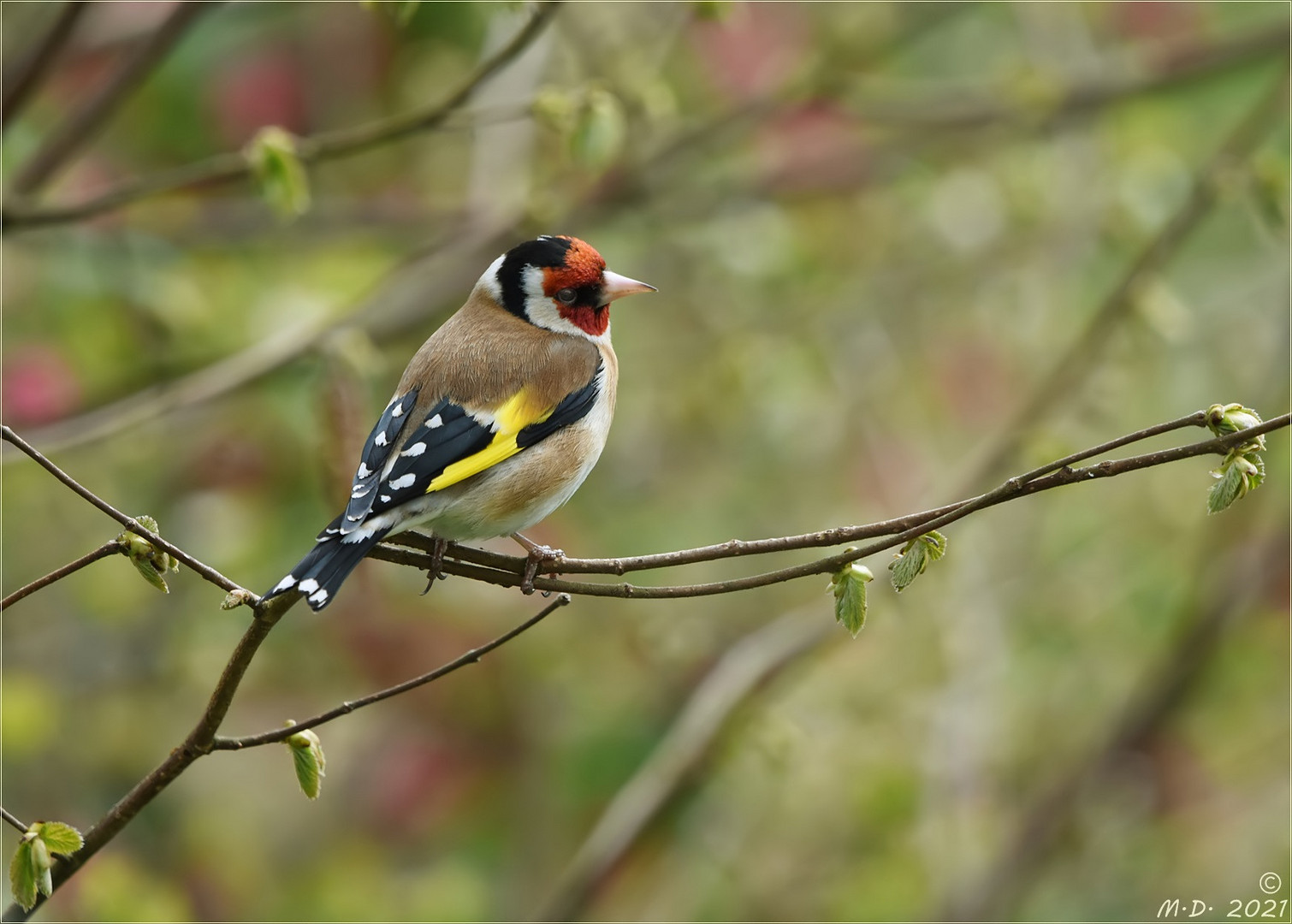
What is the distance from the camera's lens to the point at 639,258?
21.7ft

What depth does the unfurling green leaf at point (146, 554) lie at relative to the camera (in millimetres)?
2129

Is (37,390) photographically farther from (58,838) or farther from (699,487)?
(58,838)

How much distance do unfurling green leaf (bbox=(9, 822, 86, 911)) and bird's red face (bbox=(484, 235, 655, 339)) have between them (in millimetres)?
2130

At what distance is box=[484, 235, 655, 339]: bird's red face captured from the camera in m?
3.94

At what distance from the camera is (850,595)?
226 cm

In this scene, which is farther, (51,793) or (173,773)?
(51,793)

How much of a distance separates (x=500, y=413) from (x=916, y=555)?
61.4 inches

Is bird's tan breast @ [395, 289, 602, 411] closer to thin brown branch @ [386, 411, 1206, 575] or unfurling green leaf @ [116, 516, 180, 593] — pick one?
thin brown branch @ [386, 411, 1206, 575]

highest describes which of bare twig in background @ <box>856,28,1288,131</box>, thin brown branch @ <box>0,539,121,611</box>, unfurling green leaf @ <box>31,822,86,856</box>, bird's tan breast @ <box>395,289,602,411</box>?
bare twig in background @ <box>856,28,1288,131</box>

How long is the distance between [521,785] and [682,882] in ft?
2.61

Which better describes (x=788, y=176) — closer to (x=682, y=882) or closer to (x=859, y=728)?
(x=859, y=728)

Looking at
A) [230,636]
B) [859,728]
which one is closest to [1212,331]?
[859,728]

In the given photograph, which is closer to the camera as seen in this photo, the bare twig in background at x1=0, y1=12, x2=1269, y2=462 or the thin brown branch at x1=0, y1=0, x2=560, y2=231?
the thin brown branch at x1=0, y1=0, x2=560, y2=231

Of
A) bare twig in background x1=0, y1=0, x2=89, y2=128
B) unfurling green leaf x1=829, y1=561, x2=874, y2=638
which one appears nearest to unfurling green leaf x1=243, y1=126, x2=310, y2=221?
bare twig in background x1=0, y1=0, x2=89, y2=128
